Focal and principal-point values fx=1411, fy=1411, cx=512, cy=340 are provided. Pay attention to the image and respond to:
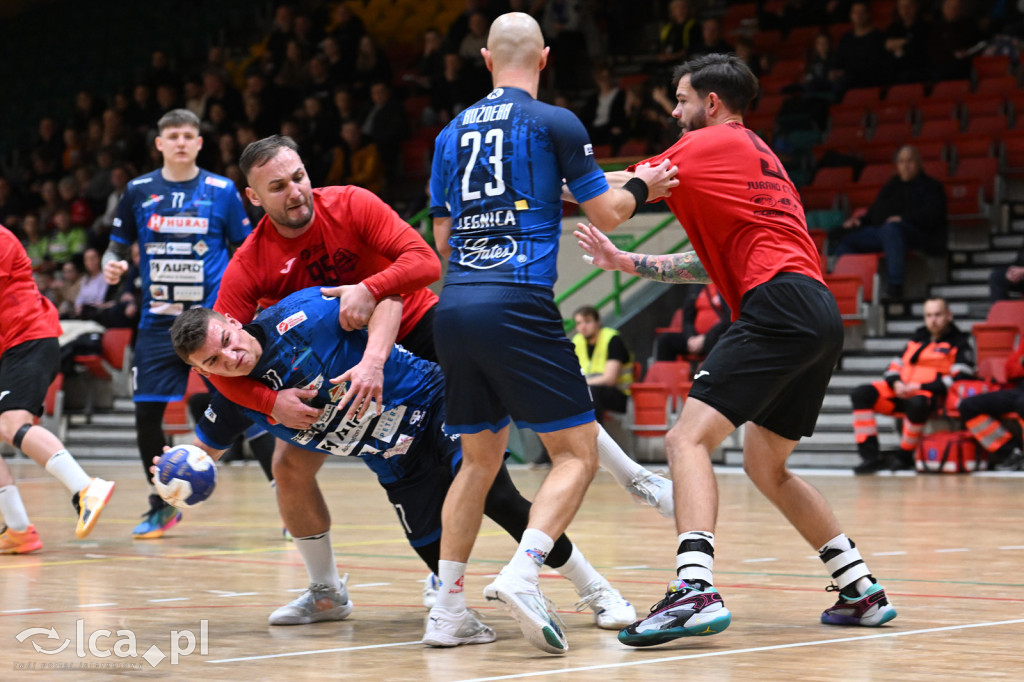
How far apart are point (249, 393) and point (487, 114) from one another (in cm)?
122

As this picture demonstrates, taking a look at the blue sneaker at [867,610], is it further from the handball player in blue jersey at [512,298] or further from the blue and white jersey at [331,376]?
the blue and white jersey at [331,376]

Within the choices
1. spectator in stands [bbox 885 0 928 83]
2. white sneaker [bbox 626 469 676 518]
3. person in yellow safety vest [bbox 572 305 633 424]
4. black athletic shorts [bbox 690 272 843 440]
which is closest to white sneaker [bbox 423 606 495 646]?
black athletic shorts [bbox 690 272 843 440]

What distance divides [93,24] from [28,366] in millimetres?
19070

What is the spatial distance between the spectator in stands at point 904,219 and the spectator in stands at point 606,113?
333 cm

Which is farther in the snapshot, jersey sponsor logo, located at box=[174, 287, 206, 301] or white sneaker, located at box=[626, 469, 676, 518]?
jersey sponsor logo, located at box=[174, 287, 206, 301]

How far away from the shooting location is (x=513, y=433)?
44.8 feet

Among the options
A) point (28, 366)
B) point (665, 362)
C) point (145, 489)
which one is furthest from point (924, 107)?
point (28, 366)

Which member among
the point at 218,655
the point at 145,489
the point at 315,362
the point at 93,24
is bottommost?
the point at 145,489

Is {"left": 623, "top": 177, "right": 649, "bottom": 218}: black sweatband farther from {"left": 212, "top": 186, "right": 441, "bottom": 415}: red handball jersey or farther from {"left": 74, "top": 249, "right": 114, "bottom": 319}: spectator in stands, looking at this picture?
{"left": 74, "top": 249, "right": 114, "bottom": 319}: spectator in stands

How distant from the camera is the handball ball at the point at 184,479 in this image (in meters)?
4.88

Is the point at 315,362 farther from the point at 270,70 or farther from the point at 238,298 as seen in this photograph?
the point at 270,70

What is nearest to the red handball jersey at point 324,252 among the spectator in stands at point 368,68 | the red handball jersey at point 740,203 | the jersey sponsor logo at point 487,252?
the jersey sponsor logo at point 487,252

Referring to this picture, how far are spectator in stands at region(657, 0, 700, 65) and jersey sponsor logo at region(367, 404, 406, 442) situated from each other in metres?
12.3

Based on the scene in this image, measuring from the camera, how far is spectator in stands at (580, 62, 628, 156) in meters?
16.3
